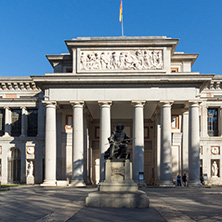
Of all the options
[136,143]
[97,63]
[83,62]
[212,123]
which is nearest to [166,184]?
[136,143]

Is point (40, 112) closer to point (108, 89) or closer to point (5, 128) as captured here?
point (5, 128)

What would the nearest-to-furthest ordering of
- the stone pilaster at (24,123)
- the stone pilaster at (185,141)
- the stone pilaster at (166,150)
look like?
the stone pilaster at (166,150) < the stone pilaster at (185,141) < the stone pilaster at (24,123)

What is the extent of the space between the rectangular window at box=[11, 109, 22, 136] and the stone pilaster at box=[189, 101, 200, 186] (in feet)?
86.5

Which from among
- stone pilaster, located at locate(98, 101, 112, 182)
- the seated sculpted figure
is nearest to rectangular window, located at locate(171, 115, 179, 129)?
stone pilaster, located at locate(98, 101, 112, 182)

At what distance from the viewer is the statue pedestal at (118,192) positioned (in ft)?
70.8

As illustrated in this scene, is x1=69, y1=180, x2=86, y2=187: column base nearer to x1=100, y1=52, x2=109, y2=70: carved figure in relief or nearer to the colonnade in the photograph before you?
the colonnade

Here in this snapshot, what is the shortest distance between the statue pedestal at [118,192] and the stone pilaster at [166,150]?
73.4 feet

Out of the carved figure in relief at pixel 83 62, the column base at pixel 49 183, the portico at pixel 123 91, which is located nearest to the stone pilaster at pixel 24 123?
the portico at pixel 123 91

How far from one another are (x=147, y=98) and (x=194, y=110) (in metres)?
5.66

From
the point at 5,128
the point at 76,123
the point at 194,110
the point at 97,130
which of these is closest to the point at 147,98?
the point at 194,110

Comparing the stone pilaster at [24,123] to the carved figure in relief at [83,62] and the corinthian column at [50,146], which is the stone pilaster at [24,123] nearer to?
the corinthian column at [50,146]

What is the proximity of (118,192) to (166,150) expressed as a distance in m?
23.2

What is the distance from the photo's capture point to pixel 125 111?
2124 inches

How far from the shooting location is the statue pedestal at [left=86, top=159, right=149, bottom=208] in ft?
70.8
